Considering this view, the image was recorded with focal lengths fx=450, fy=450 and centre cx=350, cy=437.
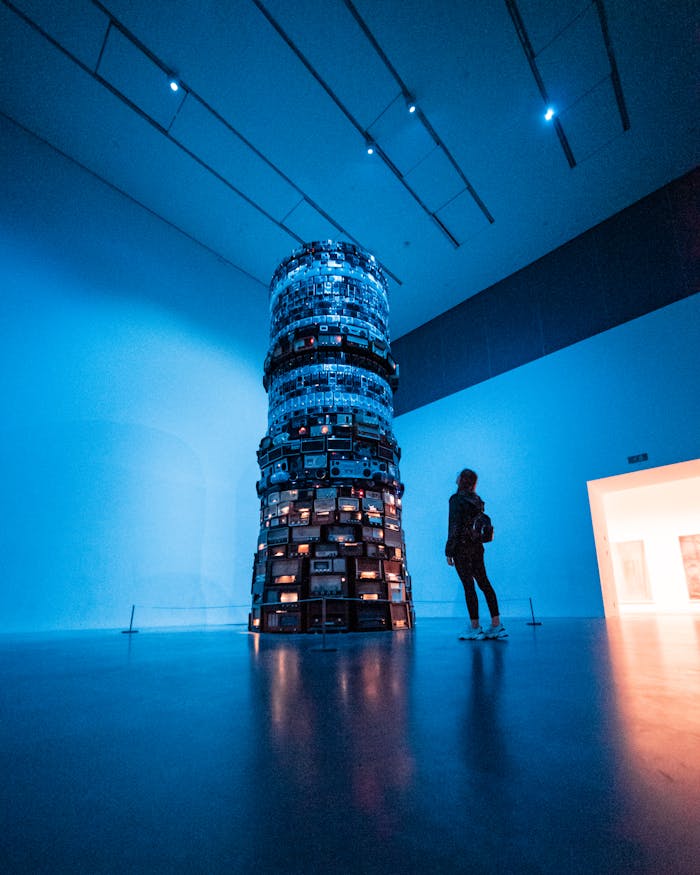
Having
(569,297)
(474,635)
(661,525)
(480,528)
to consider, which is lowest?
(474,635)

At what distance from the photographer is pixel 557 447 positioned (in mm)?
10234

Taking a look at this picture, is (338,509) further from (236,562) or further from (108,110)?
(108,110)

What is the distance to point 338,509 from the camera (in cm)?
616

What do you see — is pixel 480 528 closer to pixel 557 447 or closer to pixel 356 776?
pixel 356 776

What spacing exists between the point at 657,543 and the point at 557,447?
502cm

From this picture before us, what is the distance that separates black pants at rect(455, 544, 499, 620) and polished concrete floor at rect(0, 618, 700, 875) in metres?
2.48

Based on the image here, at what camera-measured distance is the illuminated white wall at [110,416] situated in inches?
301

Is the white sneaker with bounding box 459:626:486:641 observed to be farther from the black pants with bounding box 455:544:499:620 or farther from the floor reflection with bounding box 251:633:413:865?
the floor reflection with bounding box 251:633:413:865

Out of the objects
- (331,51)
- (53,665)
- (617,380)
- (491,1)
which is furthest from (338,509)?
(491,1)

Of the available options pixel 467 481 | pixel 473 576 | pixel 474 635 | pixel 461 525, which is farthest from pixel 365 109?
pixel 474 635

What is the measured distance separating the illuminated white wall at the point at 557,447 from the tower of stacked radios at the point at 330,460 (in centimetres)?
460

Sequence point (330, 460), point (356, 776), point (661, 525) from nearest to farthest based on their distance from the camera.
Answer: point (356, 776)
point (330, 460)
point (661, 525)

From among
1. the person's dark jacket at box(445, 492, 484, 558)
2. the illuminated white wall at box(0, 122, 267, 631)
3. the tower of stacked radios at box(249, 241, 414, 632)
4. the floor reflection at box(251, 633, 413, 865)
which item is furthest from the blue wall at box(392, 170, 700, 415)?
the floor reflection at box(251, 633, 413, 865)

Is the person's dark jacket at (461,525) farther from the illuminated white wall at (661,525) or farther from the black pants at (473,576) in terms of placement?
the illuminated white wall at (661,525)
